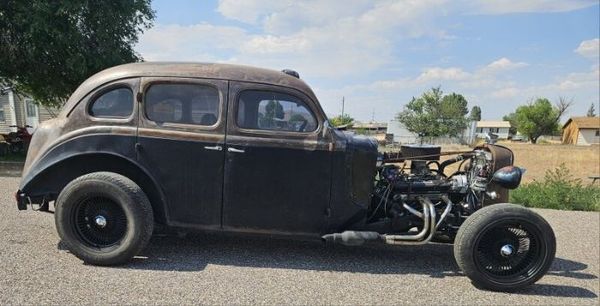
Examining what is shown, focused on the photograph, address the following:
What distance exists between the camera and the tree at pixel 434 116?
157 ft

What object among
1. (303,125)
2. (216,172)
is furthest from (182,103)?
(303,125)

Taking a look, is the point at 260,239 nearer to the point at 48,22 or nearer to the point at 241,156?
the point at 241,156

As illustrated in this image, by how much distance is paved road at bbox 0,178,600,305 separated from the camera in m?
3.28

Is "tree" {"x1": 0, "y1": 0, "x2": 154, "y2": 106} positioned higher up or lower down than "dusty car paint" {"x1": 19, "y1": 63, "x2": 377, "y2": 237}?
higher up

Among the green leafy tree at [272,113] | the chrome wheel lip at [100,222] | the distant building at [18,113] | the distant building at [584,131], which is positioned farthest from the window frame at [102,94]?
the distant building at [584,131]

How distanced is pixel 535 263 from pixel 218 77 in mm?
3626

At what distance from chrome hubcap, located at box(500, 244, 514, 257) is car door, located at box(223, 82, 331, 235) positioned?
178cm

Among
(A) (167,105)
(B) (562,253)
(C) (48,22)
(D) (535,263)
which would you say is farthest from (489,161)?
(C) (48,22)

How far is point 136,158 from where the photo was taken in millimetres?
3807

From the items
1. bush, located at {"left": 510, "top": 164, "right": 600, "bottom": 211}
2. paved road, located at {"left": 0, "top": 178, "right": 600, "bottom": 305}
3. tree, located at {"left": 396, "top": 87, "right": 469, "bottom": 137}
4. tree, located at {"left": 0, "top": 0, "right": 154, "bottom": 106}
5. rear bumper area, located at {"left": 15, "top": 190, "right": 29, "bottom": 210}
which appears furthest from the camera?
tree, located at {"left": 396, "top": 87, "right": 469, "bottom": 137}

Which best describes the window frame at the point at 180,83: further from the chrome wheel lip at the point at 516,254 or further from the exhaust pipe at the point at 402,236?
the chrome wheel lip at the point at 516,254

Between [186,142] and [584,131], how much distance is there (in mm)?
68672

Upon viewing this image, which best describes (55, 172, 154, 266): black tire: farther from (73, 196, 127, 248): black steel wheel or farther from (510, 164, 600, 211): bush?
(510, 164, 600, 211): bush

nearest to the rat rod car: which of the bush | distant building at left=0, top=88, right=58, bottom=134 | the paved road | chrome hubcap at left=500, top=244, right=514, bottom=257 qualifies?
chrome hubcap at left=500, top=244, right=514, bottom=257
